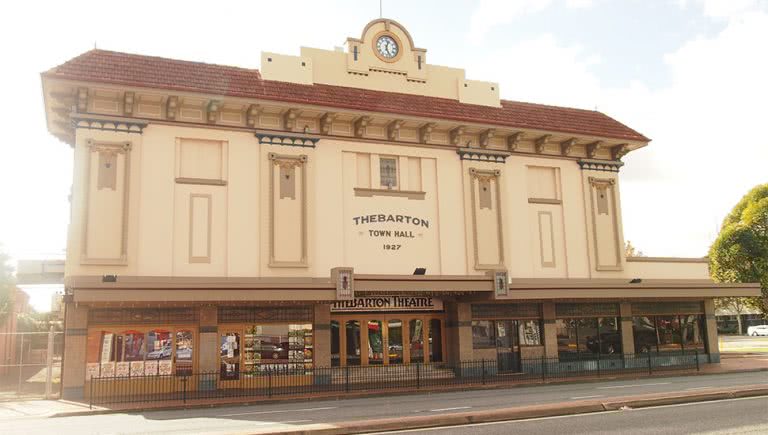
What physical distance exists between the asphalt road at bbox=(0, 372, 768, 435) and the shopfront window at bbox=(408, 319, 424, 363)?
5080mm

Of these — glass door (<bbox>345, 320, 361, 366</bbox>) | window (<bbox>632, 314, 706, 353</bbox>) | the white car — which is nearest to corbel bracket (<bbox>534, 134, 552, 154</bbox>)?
window (<bbox>632, 314, 706, 353</bbox>)

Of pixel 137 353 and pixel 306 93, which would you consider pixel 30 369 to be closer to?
pixel 137 353

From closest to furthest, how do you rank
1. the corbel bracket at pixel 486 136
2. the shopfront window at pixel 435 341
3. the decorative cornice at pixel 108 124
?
the decorative cornice at pixel 108 124
the shopfront window at pixel 435 341
the corbel bracket at pixel 486 136

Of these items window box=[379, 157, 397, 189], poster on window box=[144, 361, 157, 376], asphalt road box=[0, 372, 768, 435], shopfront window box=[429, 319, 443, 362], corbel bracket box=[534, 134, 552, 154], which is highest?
corbel bracket box=[534, 134, 552, 154]

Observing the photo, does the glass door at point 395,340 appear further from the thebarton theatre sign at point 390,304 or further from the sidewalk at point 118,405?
the sidewalk at point 118,405

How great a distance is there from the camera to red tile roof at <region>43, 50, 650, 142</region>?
78.9 feet

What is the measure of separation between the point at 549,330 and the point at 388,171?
382 inches

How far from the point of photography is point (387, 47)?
3003 centimetres

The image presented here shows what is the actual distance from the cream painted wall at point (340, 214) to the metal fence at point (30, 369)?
4.17 metres

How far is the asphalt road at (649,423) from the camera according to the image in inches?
508

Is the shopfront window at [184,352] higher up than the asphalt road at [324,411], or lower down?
higher up

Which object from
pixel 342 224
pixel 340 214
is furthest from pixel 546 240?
pixel 340 214

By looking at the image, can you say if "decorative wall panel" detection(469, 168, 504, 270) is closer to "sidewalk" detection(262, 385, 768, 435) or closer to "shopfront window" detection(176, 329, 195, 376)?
"sidewalk" detection(262, 385, 768, 435)

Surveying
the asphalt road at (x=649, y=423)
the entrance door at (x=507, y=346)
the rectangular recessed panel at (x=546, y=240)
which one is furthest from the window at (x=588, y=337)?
the asphalt road at (x=649, y=423)
